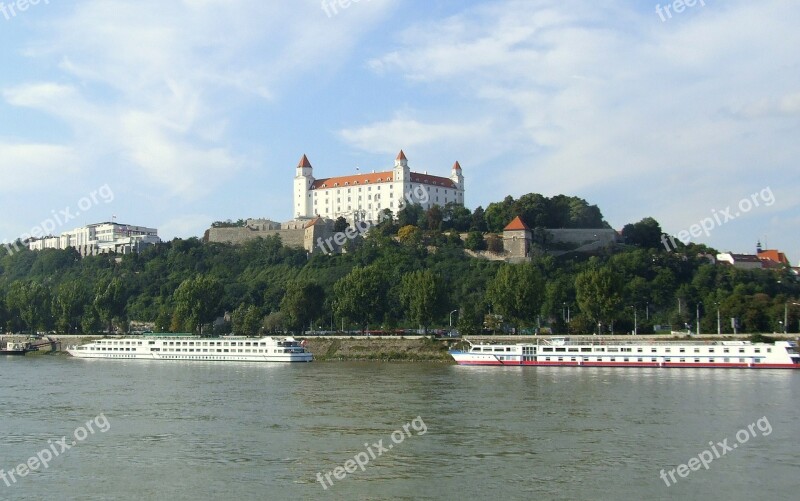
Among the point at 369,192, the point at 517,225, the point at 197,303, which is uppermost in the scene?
the point at 369,192

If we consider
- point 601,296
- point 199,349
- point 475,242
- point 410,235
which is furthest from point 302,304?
point 601,296

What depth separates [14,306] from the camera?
7675 cm

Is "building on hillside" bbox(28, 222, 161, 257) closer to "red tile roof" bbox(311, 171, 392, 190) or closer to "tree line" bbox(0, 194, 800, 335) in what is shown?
"tree line" bbox(0, 194, 800, 335)

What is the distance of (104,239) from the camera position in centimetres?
11500

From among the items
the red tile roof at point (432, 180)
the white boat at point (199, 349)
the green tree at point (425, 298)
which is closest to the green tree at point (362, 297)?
the green tree at point (425, 298)

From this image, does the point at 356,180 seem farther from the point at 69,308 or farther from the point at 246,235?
the point at 69,308

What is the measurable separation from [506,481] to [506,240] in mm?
60852

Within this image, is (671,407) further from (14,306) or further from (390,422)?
(14,306)

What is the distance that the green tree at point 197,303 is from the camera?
2667 inches

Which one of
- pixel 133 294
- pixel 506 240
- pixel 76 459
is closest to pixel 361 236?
pixel 506 240

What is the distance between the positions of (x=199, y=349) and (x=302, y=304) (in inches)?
350

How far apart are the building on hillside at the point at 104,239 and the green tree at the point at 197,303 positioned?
122 feet

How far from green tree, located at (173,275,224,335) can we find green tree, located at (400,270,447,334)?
1667cm

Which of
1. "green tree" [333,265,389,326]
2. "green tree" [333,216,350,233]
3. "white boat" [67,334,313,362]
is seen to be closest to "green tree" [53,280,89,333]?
"white boat" [67,334,313,362]
